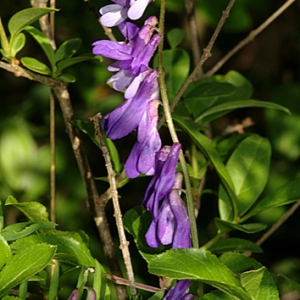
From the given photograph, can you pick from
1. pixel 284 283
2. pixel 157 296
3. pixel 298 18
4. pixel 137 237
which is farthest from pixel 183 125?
pixel 298 18

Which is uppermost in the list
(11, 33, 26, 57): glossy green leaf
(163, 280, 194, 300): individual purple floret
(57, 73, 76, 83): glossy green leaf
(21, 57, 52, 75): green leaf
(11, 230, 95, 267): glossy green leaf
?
(11, 33, 26, 57): glossy green leaf

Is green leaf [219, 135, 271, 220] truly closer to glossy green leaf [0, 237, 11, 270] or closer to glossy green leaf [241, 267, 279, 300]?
glossy green leaf [241, 267, 279, 300]

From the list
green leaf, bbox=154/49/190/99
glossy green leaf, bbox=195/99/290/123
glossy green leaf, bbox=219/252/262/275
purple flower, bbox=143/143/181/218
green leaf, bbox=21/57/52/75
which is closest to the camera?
purple flower, bbox=143/143/181/218

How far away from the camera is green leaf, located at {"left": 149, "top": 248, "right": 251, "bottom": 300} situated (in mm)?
1021

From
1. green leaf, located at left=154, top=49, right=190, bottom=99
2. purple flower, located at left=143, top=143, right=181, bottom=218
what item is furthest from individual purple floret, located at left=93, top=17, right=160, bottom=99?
green leaf, located at left=154, top=49, right=190, bottom=99

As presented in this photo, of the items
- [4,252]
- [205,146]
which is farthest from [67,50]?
[4,252]

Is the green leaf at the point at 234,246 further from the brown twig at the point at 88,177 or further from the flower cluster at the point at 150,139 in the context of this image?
the flower cluster at the point at 150,139

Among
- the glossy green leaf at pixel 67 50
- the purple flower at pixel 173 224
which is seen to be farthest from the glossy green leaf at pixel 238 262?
the glossy green leaf at pixel 67 50

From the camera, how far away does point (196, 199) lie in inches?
66.1

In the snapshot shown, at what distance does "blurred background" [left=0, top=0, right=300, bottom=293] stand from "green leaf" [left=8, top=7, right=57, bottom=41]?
94 centimetres

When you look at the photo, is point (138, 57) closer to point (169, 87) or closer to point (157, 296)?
point (157, 296)

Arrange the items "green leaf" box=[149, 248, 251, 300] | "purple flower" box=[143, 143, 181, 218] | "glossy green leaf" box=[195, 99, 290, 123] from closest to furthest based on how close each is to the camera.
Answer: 1. "green leaf" box=[149, 248, 251, 300]
2. "purple flower" box=[143, 143, 181, 218]
3. "glossy green leaf" box=[195, 99, 290, 123]

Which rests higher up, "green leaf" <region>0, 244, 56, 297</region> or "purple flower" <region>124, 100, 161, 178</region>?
"purple flower" <region>124, 100, 161, 178</region>

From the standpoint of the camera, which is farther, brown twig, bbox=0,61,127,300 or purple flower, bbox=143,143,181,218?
brown twig, bbox=0,61,127,300
